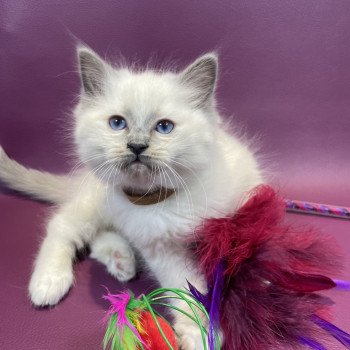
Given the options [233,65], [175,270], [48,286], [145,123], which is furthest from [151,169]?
[233,65]

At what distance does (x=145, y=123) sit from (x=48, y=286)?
0.53 meters

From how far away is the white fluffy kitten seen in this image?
1.03 m

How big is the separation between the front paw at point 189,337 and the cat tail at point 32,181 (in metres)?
0.82

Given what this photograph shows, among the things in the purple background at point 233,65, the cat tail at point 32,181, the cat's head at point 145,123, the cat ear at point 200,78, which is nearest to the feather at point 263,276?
the cat's head at point 145,123

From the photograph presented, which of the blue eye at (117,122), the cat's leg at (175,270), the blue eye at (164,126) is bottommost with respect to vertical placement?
the cat's leg at (175,270)

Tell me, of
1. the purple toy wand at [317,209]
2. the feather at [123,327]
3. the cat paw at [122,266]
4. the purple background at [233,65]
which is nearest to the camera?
the feather at [123,327]

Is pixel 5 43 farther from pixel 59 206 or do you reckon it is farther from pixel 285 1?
pixel 285 1

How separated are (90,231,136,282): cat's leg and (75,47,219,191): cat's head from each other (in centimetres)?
26

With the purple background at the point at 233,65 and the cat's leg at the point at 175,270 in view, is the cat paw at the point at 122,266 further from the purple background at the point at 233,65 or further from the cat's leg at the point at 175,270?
the purple background at the point at 233,65

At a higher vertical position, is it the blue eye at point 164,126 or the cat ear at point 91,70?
the cat ear at point 91,70

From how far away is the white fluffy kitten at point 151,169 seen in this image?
40.6 inches

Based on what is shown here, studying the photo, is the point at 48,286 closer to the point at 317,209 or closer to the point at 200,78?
the point at 200,78

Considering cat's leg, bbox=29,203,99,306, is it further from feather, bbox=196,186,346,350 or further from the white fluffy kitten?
feather, bbox=196,186,346,350

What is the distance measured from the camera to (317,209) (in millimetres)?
1625
